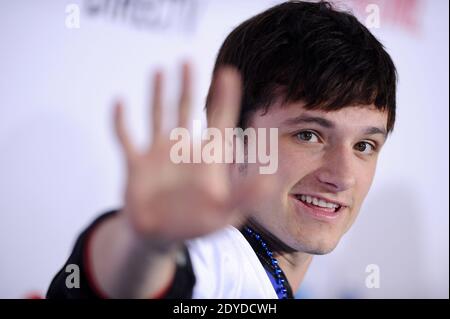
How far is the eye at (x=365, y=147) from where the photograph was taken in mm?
902

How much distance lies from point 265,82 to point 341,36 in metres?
0.15

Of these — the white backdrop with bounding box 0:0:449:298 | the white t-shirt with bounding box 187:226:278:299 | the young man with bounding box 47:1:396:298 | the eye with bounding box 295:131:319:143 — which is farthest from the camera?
the white backdrop with bounding box 0:0:449:298

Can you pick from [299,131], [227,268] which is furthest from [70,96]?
[227,268]

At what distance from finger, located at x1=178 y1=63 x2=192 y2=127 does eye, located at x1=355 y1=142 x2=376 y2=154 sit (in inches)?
19.1

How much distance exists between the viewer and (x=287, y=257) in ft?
2.96

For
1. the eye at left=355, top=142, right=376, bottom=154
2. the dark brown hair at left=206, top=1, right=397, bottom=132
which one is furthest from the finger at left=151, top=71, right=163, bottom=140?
the eye at left=355, top=142, right=376, bottom=154

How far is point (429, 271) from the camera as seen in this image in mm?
1476

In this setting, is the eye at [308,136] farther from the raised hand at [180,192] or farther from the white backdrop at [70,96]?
the raised hand at [180,192]

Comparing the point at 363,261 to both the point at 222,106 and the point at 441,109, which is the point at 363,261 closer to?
the point at 441,109

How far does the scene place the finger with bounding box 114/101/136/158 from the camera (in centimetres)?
48

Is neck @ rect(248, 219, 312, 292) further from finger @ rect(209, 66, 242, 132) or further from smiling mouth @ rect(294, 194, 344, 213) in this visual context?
finger @ rect(209, 66, 242, 132)

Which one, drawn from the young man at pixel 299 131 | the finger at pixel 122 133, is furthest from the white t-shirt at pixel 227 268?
the finger at pixel 122 133

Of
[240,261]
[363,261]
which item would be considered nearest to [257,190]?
[240,261]

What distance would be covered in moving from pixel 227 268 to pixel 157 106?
9.8 inches
